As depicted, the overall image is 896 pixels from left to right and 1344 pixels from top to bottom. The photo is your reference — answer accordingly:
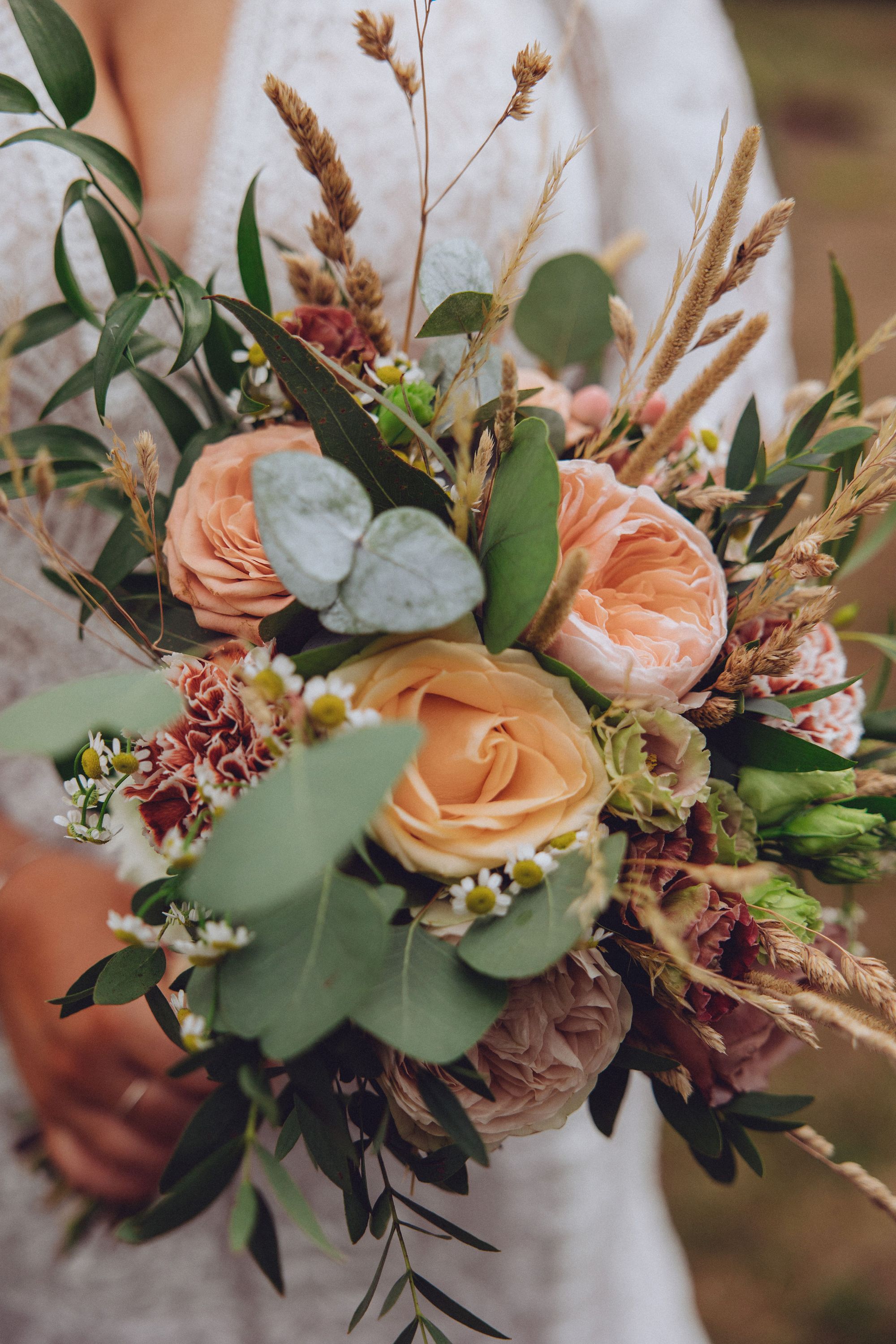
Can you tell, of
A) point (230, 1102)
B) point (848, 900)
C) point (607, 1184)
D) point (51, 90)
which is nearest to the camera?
point (230, 1102)

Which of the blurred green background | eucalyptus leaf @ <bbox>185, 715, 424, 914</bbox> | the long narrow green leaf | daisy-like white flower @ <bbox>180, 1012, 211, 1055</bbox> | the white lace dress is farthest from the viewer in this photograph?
the blurred green background

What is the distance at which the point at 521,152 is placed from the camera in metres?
0.80

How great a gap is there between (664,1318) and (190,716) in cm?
129

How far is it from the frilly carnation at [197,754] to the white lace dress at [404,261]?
40 centimetres

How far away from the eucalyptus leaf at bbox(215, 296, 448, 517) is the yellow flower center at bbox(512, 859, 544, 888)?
19 cm

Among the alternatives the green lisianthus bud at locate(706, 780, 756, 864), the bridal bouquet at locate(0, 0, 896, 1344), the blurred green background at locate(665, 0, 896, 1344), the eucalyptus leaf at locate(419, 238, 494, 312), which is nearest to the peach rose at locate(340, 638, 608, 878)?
the bridal bouquet at locate(0, 0, 896, 1344)

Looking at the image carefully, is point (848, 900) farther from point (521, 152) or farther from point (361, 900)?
point (521, 152)

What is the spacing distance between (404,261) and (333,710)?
0.57m

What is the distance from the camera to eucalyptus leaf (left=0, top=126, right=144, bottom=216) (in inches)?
21.0

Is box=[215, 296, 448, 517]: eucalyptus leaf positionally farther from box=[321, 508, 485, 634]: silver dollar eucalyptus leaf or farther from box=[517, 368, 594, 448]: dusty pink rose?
box=[517, 368, 594, 448]: dusty pink rose

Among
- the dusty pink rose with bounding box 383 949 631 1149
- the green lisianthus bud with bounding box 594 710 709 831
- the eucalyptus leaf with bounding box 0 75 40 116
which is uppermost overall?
the eucalyptus leaf with bounding box 0 75 40 116

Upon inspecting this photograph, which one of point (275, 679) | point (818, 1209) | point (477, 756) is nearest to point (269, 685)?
point (275, 679)

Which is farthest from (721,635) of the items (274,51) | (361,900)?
(274,51)

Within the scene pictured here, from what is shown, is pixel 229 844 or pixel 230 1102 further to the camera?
pixel 230 1102
